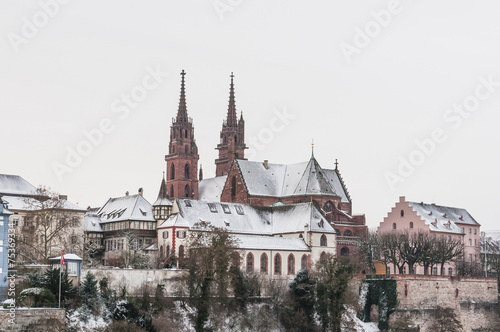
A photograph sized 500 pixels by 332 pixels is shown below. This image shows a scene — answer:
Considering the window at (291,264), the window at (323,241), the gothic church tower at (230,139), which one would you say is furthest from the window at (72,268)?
the gothic church tower at (230,139)

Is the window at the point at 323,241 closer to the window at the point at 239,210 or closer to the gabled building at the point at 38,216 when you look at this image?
the window at the point at 239,210

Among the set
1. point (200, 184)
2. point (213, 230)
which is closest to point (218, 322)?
point (213, 230)

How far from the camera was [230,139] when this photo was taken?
6033 inches

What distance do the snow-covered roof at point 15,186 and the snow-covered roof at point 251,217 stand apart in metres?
14.4

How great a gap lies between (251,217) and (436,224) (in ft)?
83.3

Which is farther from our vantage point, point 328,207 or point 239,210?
point 328,207

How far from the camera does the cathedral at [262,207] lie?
338ft

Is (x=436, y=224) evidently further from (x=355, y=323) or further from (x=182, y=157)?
(x=182, y=157)

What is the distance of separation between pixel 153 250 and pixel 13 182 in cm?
1614

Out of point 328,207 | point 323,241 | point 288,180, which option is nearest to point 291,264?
point 323,241

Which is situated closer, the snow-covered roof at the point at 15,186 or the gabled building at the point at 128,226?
the snow-covered roof at the point at 15,186

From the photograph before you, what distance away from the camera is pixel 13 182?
101 m

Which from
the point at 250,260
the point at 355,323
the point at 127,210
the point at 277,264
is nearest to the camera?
the point at 355,323

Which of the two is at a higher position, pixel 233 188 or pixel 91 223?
pixel 233 188
